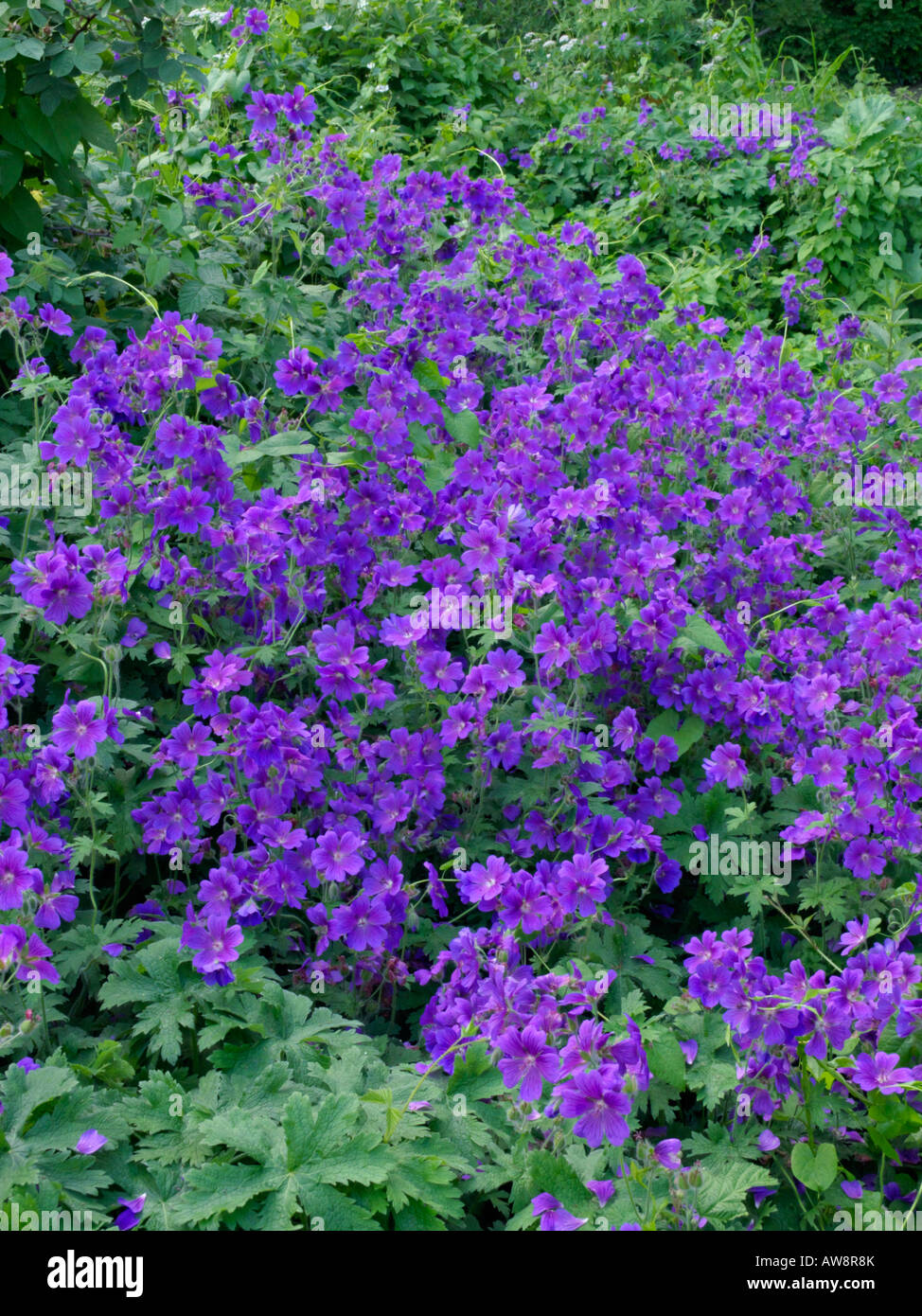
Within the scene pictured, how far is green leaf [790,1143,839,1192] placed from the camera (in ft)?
6.15

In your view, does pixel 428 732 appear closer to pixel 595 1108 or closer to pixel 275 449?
pixel 275 449

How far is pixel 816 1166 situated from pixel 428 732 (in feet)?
3.64

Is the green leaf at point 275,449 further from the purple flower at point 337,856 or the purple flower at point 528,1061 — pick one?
the purple flower at point 528,1061

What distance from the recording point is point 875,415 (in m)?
3.92

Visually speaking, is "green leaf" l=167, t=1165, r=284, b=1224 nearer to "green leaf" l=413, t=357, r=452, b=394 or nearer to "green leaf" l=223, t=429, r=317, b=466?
"green leaf" l=223, t=429, r=317, b=466

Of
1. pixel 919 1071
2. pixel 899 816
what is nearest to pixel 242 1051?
pixel 919 1071

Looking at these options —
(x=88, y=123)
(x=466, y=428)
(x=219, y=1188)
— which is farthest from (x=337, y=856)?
(x=88, y=123)

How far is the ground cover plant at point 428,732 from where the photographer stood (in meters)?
1.88

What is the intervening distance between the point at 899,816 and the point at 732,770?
375mm

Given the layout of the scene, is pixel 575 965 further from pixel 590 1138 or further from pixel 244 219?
pixel 244 219

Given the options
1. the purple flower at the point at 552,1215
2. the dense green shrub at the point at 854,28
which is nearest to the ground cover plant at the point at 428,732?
the purple flower at the point at 552,1215

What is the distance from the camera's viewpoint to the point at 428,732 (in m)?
2.55

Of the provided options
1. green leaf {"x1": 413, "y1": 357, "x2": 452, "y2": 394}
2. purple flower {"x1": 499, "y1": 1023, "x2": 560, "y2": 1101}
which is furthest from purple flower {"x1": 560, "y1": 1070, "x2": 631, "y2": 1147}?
green leaf {"x1": 413, "y1": 357, "x2": 452, "y2": 394}

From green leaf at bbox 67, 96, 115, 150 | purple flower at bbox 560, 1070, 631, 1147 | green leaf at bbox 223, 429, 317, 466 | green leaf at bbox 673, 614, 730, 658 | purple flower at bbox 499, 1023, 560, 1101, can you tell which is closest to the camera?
purple flower at bbox 560, 1070, 631, 1147
